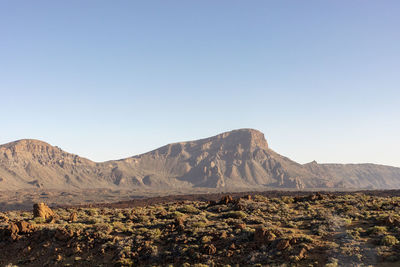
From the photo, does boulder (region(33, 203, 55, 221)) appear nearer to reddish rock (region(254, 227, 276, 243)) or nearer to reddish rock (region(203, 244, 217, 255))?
reddish rock (region(203, 244, 217, 255))

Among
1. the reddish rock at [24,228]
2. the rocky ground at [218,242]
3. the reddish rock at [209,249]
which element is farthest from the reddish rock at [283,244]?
the reddish rock at [24,228]

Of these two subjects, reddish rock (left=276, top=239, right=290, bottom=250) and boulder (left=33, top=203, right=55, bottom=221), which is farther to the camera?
boulder (left=33, top=203, right=55, bottom=221)

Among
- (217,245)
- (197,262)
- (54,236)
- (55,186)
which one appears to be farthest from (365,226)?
(55,186)

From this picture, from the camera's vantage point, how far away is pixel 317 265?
16406 millimetres

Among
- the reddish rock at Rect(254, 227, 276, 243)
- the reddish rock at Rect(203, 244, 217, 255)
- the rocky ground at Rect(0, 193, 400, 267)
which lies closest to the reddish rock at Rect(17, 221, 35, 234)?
the rocky ground at Rect(0, 193, 400, 267)

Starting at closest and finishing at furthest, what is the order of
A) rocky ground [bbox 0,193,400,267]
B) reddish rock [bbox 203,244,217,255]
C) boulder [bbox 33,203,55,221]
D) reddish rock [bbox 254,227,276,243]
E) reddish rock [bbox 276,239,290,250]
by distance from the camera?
rocky ground [bbox 0,193,400,267] < reddish rock [bbox 276,239,290,250] < reddish rock [bbox 203,244,217,255] < reddish rock [bbox 254,227,276,243] < boulder [bbox 33,203,55,221]

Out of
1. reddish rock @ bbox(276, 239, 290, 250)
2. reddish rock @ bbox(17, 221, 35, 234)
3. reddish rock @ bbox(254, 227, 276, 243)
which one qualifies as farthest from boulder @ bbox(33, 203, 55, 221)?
reddish rock @ bbox(276, 239, 290, 250)

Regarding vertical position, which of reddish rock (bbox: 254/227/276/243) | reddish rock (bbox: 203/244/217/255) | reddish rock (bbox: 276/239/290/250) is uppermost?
reddish rock (bbox: 254/227/276/243)

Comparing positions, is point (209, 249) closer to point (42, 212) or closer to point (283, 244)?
point (283, 244)

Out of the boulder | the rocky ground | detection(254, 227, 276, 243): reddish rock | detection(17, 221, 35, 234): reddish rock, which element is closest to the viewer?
the rocky ground

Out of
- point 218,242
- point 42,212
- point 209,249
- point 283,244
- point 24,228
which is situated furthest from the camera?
point 42,212

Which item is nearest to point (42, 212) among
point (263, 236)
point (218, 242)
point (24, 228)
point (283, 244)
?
point (24, 228)

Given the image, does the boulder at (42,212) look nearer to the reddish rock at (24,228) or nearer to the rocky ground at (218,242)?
the rocky ground at (218,242)

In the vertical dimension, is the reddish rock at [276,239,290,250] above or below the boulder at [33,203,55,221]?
below
